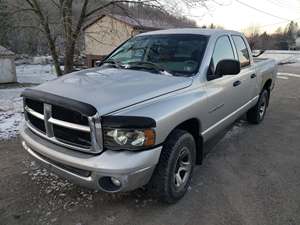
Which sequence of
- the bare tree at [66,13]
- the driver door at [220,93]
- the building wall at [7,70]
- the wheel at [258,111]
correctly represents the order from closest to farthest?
the driver door at [220,93], the wheel at [258,111], the bare tree at [66,13], the building wall at [7,70]

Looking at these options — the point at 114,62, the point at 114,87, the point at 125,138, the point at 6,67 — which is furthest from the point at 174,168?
the point at 6,67

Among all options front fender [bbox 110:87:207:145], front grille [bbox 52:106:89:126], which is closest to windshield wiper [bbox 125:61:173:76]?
front fender [bbox 110:87:207:145]

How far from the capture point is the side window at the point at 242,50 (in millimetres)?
4702

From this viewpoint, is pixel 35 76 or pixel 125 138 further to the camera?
pixel 35 76

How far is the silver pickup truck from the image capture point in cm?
242

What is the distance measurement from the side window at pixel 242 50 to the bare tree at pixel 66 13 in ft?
12.6

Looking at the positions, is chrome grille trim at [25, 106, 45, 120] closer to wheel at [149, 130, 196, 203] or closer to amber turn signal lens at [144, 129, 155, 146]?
amber turn signal lens at [144, 129, 155, 146]

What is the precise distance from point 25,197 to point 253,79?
4173 mm

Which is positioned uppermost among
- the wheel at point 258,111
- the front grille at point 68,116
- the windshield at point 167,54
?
the windshield at point 167,54

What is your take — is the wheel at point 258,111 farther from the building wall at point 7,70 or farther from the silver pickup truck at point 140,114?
the building wall at point 7,70

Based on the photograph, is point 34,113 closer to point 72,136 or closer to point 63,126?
point 63,126

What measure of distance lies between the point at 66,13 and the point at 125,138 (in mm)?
6322

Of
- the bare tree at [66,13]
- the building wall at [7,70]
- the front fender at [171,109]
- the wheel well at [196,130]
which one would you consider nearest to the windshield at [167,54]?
the front fender at [171,109]

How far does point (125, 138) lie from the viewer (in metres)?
2.42
